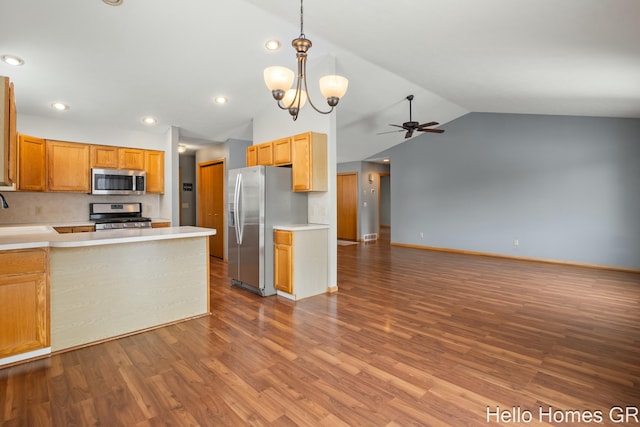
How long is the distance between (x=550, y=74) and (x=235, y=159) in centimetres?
499

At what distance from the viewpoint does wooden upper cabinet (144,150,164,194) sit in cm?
559

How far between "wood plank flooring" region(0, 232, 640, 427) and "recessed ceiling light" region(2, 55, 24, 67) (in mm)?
3044

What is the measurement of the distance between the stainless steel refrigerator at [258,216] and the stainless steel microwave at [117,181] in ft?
6.63

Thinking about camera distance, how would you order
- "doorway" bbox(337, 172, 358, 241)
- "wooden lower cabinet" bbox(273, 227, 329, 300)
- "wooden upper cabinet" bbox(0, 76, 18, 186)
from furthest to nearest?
1. "doorway" bbox(337, 172, 358, 241)
2. "wooden lower cabinet" bbox(273, 227, 329, 300)
3. "wooden upper cabinet" bbox(0, 76, 18, 186)

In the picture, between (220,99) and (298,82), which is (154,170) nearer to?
(220,99)

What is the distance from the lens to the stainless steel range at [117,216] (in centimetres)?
501

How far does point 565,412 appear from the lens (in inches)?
71.0

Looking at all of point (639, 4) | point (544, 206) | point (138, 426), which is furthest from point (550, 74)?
point (138, 426)

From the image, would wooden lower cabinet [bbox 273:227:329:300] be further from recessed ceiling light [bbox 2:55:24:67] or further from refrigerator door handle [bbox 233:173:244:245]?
recessed ceiling light [bbox 2:55:24:67]

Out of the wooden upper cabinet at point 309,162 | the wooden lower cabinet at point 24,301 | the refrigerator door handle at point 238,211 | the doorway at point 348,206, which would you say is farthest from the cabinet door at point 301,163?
the doorway at point 348,206

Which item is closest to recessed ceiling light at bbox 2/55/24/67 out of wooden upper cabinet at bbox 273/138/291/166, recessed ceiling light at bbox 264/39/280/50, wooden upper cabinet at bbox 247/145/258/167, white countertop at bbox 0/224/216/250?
white countertop at bbox 0/224/216/250

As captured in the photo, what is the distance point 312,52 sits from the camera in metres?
4.04

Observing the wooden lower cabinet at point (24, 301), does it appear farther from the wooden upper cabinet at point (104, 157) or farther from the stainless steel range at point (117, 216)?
the wooden upper cabinet at point (104, 157)

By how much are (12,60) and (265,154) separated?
289 centimetres
